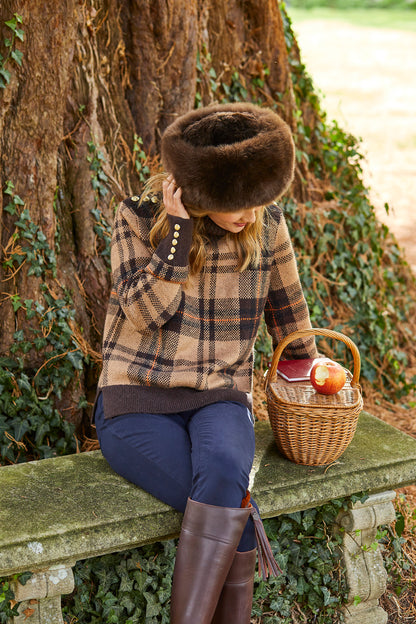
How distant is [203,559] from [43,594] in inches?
21.0

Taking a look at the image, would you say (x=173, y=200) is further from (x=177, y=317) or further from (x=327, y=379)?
(x=327, y=379)

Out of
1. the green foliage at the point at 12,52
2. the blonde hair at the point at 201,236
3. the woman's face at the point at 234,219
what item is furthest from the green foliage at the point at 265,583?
the green foliage at the point at 12,52

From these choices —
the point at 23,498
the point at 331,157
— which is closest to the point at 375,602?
the point at 23,498

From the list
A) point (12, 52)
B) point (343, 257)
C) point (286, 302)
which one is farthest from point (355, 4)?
point (286, 302)

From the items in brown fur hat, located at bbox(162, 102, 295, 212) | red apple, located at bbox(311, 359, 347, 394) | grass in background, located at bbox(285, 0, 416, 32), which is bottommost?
red apple, located at bbox(311, 359, 347, 394)

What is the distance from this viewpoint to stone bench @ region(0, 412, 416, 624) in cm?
210

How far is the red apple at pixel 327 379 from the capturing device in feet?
7.86

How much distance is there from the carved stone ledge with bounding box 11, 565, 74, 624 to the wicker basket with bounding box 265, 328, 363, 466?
34.1 inches

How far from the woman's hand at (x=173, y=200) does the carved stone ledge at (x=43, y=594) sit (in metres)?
1.18

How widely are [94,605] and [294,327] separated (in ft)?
4.10

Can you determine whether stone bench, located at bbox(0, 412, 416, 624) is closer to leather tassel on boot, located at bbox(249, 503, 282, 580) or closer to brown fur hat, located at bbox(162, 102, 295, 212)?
leather tassel on boot, located at bbox(249, 503, 282, 580)

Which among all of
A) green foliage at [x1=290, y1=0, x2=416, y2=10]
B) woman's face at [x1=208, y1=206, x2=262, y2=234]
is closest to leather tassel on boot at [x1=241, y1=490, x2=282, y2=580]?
woman's face at [x1=208, y1=206, x2=262, y2=234]

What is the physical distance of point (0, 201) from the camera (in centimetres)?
279

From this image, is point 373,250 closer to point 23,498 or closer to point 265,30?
point 265,30
